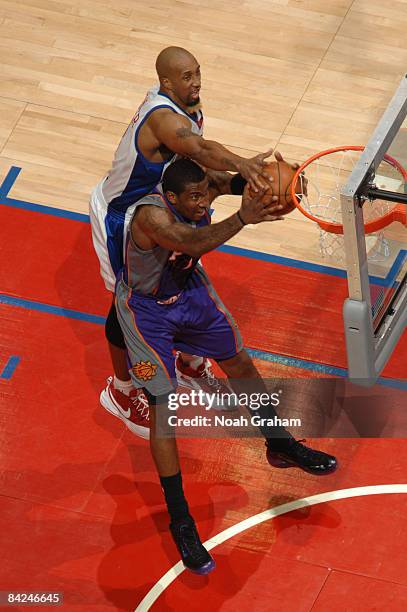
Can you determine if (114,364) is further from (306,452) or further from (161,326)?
(306,452)

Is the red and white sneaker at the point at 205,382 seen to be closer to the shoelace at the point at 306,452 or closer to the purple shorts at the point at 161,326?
the shoelace at the point at 306,452

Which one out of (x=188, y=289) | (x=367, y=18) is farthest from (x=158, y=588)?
(x=367, y=18)

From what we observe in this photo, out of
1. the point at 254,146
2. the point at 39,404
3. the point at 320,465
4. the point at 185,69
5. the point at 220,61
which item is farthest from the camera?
the point at 220,61

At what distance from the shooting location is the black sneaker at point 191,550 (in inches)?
218

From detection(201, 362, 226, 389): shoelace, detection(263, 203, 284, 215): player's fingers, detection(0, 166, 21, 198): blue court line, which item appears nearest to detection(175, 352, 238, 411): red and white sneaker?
detection(201, 362, 226, 389): shoelace

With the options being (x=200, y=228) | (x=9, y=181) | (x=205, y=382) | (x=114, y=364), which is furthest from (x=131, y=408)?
(x=9, y=181)

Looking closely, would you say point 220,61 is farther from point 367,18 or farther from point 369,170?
point 369,170

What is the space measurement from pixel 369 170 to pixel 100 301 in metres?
2.79

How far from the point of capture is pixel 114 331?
6.00m

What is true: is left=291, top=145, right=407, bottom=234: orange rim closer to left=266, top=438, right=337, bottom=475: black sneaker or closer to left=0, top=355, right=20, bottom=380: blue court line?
left=266, top=438, right=337, bottom=475: black sneaker

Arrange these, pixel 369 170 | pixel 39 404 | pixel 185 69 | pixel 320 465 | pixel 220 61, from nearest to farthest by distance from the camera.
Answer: pixel 369 170
pixel 185 69
pixel 320 465
pixel 39 404
pixel 220 61

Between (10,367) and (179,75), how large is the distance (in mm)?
2176

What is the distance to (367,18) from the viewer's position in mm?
8875

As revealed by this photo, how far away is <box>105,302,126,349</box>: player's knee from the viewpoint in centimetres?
598
